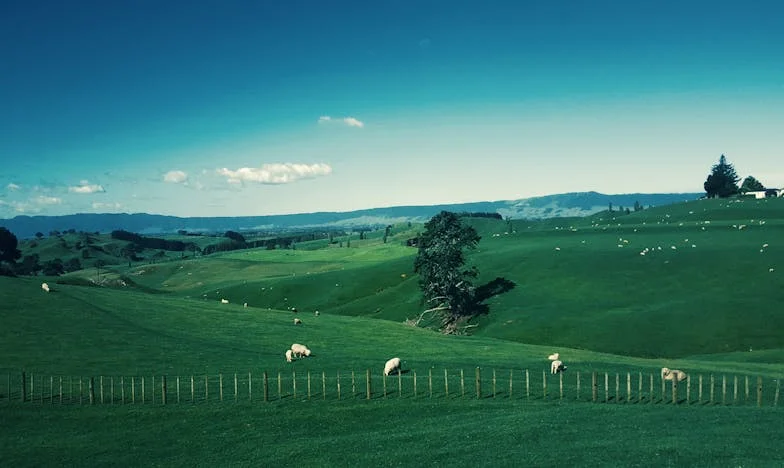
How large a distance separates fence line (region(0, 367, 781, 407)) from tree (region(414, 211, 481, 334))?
54325 millimetres

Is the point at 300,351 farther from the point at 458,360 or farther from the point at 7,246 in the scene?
the point at 7,246

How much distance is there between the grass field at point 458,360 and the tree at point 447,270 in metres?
6.36

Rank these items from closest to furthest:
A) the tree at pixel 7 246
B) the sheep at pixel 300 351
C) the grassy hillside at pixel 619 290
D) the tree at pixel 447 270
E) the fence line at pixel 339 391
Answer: the fence line at pixel 339 391
the sheep at pixel 300 351
the grassy hillside at pixel 619 290
the tree at pixel 447 270
the tree at pixel 7 246

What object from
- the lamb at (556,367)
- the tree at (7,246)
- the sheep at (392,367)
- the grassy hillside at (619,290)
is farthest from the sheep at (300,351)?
the tree at (7,246)

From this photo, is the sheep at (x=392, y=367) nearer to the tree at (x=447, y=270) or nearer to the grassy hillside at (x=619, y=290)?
the grassy hillside at (x=619, y=290)

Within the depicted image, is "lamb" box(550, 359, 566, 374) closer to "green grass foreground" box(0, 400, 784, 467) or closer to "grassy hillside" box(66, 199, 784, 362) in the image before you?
"green grass foreground" box(0, 400, 784, 467)

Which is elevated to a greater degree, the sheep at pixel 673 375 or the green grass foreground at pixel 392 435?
the green grass foreground at pixel 392 435

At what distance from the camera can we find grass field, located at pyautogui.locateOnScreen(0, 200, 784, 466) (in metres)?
29.0

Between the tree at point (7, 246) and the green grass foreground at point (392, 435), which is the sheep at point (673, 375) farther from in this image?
the tree at point (7, 246)

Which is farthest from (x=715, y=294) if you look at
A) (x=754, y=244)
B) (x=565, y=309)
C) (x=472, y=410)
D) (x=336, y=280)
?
(x=336, y=280)

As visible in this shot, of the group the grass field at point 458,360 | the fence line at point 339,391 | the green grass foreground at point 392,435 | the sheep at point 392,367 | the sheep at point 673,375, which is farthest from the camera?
the sheep at point 392,367

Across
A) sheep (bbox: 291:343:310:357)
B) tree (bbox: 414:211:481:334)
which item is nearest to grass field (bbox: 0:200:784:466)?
sheep (bbox: 291:343:310:357)

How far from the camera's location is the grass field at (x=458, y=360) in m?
29.0

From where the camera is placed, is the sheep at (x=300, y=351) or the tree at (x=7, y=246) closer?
the sheep at (x=300, y=351)
